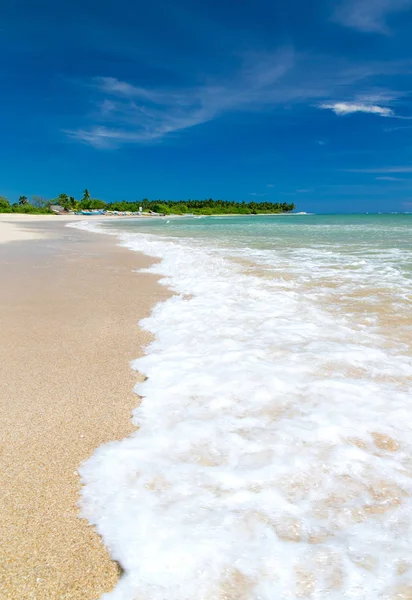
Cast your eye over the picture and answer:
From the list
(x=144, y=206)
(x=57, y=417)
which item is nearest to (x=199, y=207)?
(x=144, y=206)

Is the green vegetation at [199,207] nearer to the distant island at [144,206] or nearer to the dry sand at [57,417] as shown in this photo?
the distant island at [144,206]

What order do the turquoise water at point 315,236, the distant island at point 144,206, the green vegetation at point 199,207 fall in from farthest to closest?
the green vegetation at point 199,207
the distant island at point 144,206
the turquoise water at point 315,236

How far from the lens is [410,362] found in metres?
3.66

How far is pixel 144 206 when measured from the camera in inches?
5536

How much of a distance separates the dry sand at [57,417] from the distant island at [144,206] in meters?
94.7

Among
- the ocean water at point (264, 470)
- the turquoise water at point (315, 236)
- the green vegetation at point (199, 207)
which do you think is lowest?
the ocean water at point (264, 470)

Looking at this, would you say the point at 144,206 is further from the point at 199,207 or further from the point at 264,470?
the point at 264,470

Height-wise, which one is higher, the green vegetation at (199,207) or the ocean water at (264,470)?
the green vegetation at (199,207)

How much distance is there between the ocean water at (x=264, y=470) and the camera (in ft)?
5.25

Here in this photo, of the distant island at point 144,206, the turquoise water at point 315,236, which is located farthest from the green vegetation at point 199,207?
the turquoise water at point 315,236

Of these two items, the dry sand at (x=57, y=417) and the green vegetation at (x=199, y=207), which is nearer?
the dry sand at (x=57, y=417)

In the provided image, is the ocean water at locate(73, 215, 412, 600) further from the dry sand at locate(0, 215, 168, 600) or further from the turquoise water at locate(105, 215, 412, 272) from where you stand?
the turquoise water at locate(105, 215, 412, 272)

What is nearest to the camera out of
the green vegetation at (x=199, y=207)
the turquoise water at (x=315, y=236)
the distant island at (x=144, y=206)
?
the turquoise water at (x=315, y=236)

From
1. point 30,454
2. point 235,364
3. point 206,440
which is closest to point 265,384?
point 235,364
